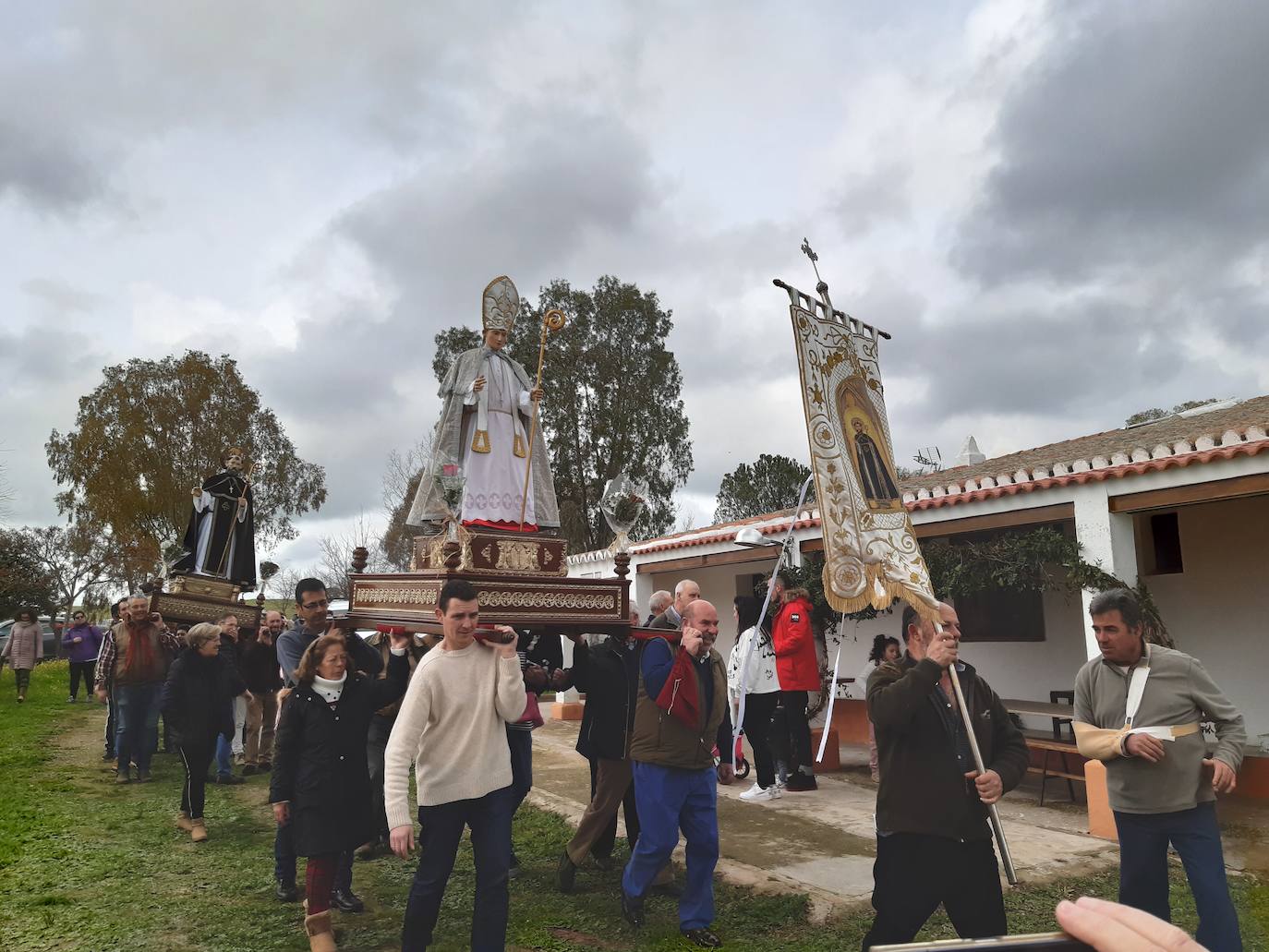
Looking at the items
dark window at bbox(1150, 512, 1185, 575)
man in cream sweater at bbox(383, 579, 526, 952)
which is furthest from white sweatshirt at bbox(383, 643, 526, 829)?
dark window at bbox(1150, 512, 1185, 575)

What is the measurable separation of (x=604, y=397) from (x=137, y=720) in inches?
761

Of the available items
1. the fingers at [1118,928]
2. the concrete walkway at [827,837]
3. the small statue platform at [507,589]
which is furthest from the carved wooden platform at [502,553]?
the fingers at [1118,928]

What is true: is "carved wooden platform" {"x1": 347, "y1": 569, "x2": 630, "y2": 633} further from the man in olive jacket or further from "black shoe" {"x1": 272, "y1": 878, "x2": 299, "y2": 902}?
the man in olive jacket

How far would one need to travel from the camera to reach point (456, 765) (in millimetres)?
3557

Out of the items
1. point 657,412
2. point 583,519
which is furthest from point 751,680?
point 657,412

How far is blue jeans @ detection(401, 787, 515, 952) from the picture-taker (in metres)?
3.45

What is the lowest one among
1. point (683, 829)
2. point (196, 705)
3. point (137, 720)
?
point (683, 829)

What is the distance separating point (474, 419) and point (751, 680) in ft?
13.1

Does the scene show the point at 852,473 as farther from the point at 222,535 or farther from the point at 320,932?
the point at 222,535

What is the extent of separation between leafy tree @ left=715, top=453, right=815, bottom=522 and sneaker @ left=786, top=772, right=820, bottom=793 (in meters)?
21.5

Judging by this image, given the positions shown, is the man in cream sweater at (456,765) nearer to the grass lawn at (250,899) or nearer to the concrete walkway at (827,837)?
the grass lawn at (250,899)

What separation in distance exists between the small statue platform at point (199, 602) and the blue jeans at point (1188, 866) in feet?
27.7

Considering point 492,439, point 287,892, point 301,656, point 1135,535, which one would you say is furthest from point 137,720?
point 1135,535

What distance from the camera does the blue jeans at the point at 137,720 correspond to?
27.4ft
